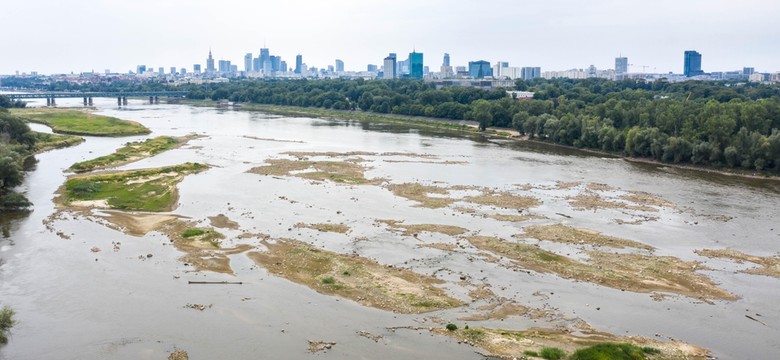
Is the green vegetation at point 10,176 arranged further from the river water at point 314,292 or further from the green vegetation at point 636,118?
the green vegetation at point 636,118

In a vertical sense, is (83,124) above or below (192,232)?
above

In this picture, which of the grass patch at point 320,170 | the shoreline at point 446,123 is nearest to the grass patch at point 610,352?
the grass patch at point 320,170

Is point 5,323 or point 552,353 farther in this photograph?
point 5,323

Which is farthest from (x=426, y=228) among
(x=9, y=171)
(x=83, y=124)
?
(x=83, y=124)

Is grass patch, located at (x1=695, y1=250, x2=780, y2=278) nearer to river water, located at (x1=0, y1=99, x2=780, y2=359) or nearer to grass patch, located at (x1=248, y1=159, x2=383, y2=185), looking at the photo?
river water, located at (x1=0, y1=99, x2=780, y2=359)

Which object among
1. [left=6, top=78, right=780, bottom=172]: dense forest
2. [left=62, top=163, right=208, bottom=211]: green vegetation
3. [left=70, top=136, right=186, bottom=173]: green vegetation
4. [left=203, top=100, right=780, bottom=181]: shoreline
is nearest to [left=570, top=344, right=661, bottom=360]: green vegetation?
[left=62, top=163, right=208, bottom=211]: green vegetation

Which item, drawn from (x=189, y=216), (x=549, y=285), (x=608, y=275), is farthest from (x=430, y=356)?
(x=189, y=216)

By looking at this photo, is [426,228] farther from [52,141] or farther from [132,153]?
[52,141]

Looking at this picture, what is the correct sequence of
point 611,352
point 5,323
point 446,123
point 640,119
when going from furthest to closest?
point 446,123 < point 640,119 < point 5,323 < point 611,352
